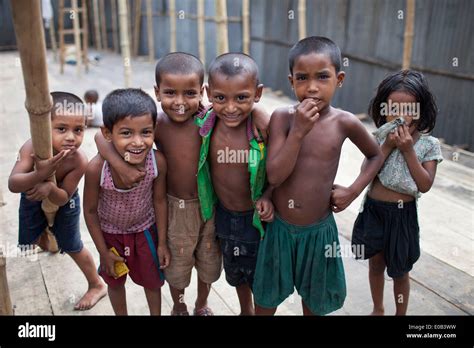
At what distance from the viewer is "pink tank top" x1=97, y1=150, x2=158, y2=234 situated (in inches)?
71.2

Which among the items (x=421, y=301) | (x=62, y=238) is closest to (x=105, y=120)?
(x=62, y=238)

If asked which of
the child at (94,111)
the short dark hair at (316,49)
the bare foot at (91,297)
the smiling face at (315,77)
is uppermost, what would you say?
the short dark hair at (316,49)

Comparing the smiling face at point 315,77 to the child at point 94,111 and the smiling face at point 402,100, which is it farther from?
the child at point 94,111

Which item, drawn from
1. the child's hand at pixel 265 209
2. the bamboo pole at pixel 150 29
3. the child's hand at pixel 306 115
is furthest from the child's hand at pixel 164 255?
the bamboo pole at pixel 150 29

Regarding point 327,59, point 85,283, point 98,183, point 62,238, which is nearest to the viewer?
point 327,59

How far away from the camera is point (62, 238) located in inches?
89.0

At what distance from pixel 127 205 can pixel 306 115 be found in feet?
2.80

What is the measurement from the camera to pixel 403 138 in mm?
1813

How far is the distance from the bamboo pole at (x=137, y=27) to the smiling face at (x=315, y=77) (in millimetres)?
11313

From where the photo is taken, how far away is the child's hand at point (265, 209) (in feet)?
5.79

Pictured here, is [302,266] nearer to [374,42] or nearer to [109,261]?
[109,261]

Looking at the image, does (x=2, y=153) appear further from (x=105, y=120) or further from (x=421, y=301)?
(x=421, y=301)

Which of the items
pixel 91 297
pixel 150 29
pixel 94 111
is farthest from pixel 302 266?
pixel 150 29
